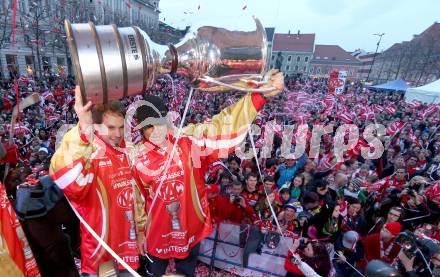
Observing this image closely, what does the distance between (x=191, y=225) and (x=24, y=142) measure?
7440 mm

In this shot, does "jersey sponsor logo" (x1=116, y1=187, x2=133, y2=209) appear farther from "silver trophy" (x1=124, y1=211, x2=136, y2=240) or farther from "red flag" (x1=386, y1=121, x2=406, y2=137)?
"red flag" (x1=386, y1=121, x2=406, y2=137)

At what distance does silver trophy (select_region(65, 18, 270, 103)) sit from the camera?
1.26 m

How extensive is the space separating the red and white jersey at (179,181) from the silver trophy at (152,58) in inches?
20.8

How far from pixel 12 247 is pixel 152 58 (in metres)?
1.64

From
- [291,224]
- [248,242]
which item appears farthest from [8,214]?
[291,224]

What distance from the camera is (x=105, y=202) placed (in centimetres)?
207

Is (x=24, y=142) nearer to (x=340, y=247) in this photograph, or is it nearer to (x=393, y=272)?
(x=340, y=247)

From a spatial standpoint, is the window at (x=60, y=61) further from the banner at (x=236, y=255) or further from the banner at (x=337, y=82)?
the banner at (x=236, y=255)

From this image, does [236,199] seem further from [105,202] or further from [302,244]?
[105,202]

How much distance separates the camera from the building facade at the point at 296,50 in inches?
3051

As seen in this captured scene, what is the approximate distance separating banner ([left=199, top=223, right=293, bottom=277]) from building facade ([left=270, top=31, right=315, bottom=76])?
77509mm

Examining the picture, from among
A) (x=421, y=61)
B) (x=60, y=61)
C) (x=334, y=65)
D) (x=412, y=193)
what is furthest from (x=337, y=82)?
(x=334, y=65)

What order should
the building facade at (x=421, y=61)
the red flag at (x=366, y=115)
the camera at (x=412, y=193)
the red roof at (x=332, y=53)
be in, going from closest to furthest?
the camera at (x=412, y=193) → the red flag at (x=366, y=115) → the building facade at (x=421, y=61) → the red roof at (x=332, y=53)

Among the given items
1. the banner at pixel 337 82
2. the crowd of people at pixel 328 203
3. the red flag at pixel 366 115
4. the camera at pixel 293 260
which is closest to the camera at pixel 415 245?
the crowd of people at pixel 328 203
